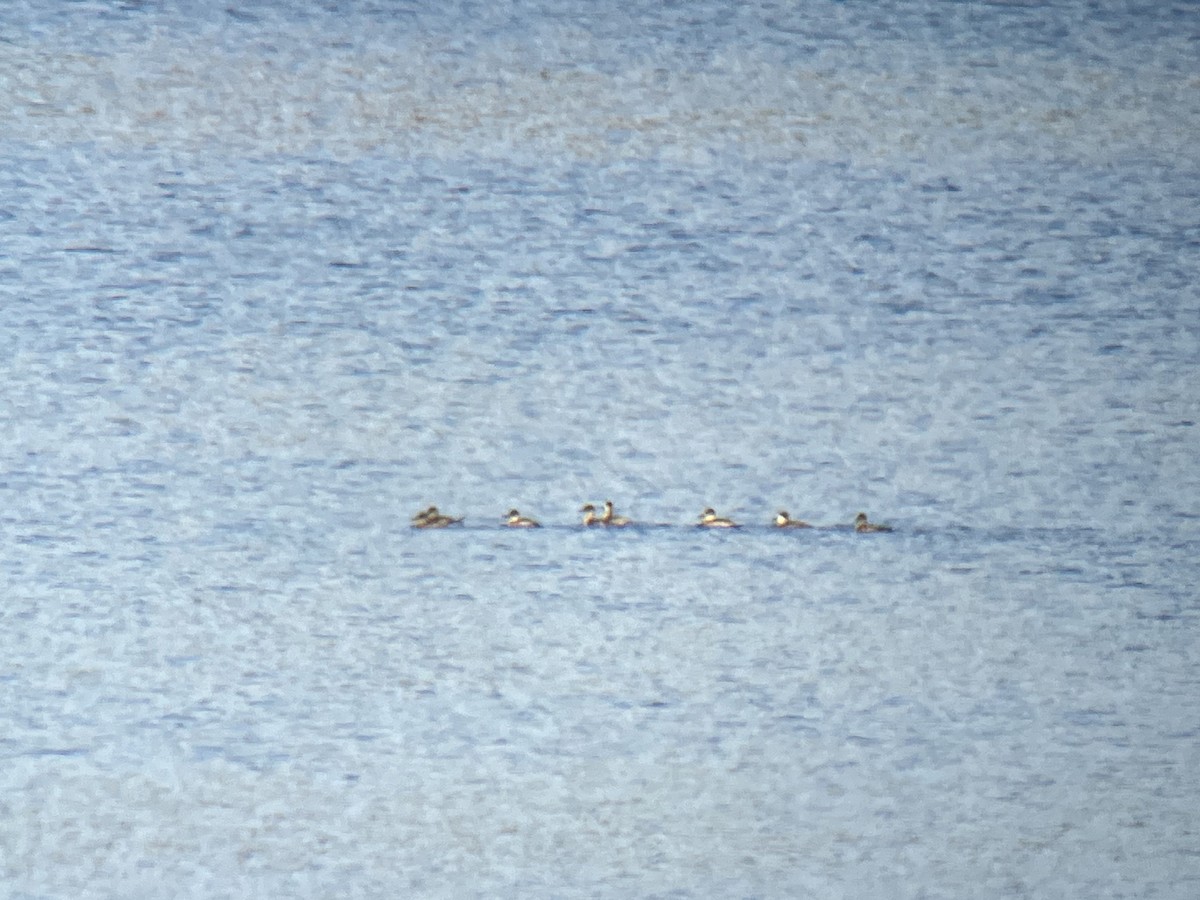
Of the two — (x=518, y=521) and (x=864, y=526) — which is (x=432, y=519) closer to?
(x=518, y=521)

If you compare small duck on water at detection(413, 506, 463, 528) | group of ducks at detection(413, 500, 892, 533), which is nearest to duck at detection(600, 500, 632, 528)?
group of ducks at detection(413, 500, 892, 533)

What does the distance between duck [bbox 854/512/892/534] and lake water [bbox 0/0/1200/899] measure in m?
0.02

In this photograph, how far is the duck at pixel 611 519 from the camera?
1.22 m

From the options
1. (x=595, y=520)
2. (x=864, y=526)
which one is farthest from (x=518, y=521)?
(x=864, y=526)

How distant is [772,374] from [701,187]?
188mm

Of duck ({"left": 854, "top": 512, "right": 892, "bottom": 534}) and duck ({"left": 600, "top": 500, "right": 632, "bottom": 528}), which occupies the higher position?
duck ({"left": 854, "top": 512, "right": 892, "bottom": 534})

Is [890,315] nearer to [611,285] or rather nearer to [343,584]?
[611,285]

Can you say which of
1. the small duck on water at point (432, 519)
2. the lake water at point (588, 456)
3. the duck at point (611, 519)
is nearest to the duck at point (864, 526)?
the lake water at point (588, 456)

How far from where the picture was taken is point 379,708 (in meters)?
1.22

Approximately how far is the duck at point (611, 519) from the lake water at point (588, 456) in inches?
0.4

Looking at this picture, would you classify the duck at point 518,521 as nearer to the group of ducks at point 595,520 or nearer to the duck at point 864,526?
the group of ducks at point 595,520

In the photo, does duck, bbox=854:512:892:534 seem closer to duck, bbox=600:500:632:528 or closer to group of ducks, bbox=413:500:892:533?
group of ducks, bbox=413:500:892:533

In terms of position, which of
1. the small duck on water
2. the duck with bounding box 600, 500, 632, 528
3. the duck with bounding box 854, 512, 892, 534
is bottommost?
the small duck on water

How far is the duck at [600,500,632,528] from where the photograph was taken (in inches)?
48.2
